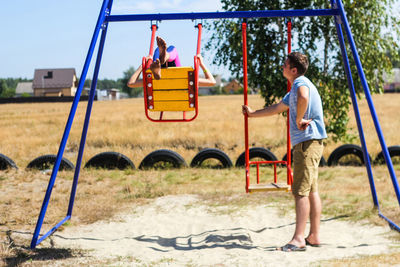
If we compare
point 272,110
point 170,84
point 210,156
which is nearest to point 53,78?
point 210,156

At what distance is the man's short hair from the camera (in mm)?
4441

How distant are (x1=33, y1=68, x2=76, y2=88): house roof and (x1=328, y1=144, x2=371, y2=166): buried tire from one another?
8654 cm

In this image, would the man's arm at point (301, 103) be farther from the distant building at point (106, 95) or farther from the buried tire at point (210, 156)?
the distant building at point (106, 95)

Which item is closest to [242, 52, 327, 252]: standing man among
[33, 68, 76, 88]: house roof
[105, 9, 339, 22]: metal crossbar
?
[105, 9, 339, 22]: metal crossbar

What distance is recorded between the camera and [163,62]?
497 cm

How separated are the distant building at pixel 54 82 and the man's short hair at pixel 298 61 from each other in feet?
295

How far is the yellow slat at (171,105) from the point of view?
4.98 m

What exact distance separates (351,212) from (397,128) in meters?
12.0

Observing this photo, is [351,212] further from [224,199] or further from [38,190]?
[38,190]

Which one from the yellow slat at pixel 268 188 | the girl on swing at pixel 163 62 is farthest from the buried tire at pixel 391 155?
the girl on swing at pixel 163 62

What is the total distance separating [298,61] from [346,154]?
5.77m

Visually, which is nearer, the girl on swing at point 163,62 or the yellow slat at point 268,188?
the girl on swing at point 163,62

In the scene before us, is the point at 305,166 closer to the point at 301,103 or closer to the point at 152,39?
the point at 301,103

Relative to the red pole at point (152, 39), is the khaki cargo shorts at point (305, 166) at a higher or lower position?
lower
